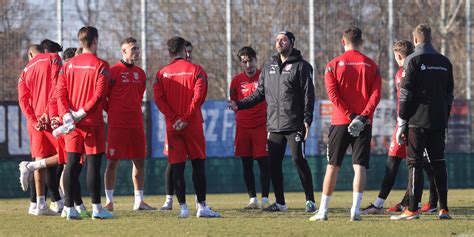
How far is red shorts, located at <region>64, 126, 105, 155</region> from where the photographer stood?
13.7m

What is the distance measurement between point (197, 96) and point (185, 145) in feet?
2.02

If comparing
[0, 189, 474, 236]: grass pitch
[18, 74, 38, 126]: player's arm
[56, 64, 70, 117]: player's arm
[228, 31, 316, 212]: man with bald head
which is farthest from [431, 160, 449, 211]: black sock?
[18, 74, 38, 126]: player's arm

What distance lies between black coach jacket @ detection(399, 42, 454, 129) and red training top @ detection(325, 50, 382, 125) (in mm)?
335

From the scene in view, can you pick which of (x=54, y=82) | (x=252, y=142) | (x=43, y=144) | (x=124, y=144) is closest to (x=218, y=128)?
(x=252, y=142)

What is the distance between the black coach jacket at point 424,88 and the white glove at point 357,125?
532 mm

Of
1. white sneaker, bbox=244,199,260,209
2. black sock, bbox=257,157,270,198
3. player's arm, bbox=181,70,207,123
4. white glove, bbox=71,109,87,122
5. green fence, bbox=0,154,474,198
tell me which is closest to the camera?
white glove, bbox=71,109,87,122

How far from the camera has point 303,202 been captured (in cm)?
1839

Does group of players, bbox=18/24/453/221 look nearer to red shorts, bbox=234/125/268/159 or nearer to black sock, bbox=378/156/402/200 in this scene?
black sock, bbox=378/156/402/200

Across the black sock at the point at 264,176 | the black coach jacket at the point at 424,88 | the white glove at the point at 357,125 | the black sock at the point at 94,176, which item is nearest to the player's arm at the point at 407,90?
the black coach jacket at the point at 424,88

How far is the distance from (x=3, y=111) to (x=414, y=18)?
25.5 feet

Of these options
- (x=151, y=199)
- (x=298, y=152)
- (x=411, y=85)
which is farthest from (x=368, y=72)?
(x=151, y=199)

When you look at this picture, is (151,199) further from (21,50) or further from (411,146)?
(411,146)

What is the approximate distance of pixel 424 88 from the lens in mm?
13500

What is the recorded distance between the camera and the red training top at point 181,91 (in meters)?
14.1
